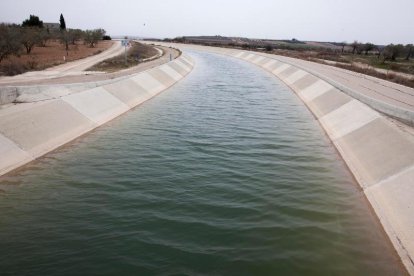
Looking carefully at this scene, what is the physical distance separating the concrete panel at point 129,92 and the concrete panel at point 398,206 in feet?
69.9

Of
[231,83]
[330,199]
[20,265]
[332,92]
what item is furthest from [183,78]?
[20,265]

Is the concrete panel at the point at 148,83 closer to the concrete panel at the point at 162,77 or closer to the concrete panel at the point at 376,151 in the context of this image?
the concrete panel at the point at 162,77

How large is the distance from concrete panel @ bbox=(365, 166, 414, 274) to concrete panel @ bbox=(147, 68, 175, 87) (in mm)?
31416

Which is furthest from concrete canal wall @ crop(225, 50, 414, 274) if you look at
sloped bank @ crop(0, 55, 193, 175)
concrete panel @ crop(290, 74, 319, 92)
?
sloped bank @ crop(0, 55, 193, 175)

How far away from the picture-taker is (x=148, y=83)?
3838cm

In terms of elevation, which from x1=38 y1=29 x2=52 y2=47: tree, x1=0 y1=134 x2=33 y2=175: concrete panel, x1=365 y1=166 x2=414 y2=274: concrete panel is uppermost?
x1=38 y1=29 x2=52 y2=47: tree

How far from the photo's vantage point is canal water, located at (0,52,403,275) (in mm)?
9562

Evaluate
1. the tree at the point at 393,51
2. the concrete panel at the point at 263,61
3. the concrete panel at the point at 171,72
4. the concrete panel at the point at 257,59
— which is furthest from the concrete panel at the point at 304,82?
the tree at the point at 393,51

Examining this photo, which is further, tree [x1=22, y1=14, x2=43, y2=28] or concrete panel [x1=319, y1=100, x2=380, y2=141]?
tree [x1=22, y1=14, x2=43, y2=28]

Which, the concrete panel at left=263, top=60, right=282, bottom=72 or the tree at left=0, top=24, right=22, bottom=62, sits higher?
the tree at left=0, top=24, right=22, bottom=62

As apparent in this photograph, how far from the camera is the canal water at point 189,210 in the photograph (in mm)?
9562

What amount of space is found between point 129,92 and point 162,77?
39.0 ft

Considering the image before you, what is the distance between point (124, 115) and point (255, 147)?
11.9 meters

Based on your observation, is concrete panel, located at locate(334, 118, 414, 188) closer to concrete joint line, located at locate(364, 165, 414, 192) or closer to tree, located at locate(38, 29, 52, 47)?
concrete joint line, located at locate(364, 165, 414, 192)
